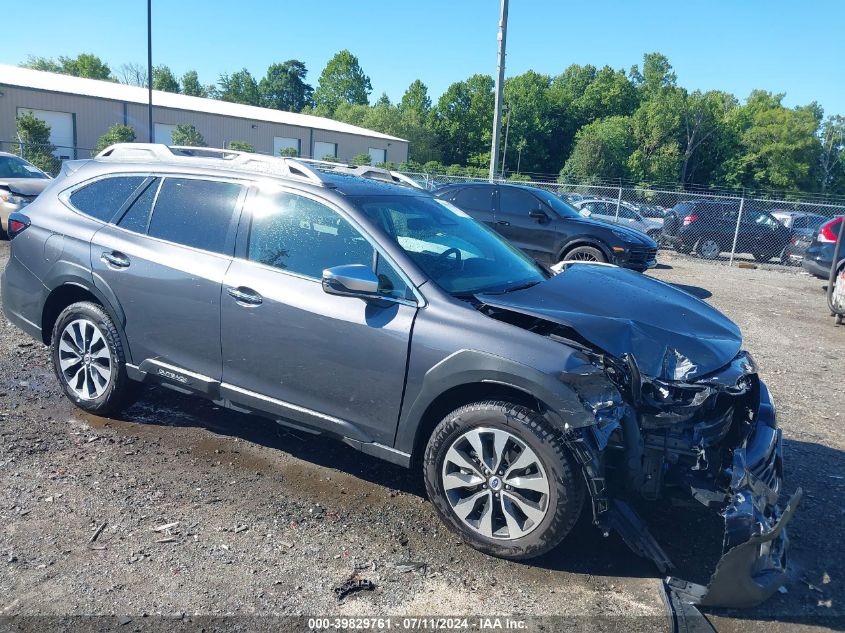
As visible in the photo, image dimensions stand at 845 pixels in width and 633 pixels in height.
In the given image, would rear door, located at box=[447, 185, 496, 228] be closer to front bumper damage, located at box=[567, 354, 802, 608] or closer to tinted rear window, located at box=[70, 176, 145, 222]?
tinted rear window, located at box=[70, 176, 145, 222]

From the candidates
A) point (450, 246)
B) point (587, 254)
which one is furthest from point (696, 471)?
point (587, 254)

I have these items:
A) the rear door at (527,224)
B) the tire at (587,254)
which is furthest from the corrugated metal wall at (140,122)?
the tire at (587,254)

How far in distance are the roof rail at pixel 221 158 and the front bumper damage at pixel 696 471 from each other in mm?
2164

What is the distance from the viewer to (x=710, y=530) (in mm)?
3684

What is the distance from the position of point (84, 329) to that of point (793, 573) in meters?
4.52

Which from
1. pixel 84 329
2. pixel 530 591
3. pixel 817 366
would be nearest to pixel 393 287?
pixel 530 591

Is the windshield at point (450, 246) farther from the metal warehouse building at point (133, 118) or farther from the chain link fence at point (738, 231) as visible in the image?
the metal warehouse building at point (133, 118)

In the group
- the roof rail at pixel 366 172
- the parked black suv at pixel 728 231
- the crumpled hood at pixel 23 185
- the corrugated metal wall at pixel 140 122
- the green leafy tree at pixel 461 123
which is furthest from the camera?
the green leafy tree at pixel 461 123

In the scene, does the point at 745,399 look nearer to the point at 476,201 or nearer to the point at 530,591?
the point at 530,591

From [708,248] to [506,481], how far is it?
1699 centimetres

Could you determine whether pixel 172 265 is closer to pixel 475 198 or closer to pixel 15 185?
pixel 475 198

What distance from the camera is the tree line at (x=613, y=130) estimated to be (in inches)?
2731

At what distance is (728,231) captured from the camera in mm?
17984

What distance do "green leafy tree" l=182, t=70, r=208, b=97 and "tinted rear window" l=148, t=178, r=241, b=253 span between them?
11104 cm
